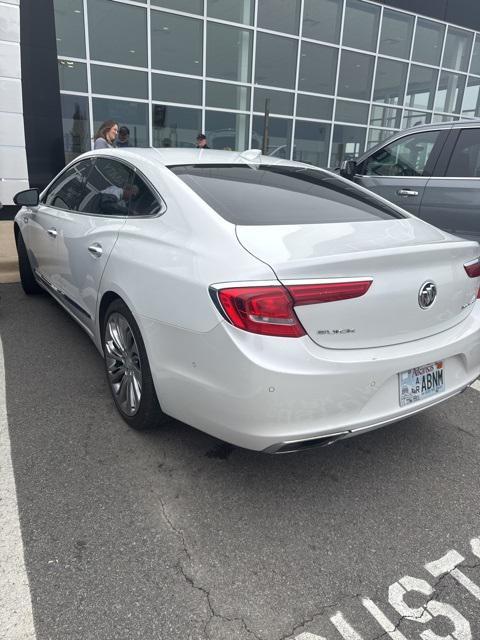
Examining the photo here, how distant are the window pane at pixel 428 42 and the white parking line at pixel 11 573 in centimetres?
1722

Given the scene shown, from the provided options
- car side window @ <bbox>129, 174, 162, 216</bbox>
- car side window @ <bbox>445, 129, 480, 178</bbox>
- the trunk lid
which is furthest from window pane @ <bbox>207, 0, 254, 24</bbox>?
the trunk lid

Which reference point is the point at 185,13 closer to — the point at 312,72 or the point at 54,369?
the point at 312,72

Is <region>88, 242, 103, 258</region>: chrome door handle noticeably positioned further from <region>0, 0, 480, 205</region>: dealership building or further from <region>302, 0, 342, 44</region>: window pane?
<region>302, 0, 342, 44</region>: window pane

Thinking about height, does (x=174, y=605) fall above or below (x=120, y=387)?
below

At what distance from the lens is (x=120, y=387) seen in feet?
9.91

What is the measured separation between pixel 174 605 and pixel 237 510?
1.90 feet

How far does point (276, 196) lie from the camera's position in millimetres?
2783

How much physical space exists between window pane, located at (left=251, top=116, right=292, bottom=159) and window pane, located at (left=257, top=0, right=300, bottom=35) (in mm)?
2275

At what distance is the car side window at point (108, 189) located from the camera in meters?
3.12

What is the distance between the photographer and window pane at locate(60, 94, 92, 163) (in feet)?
36.5

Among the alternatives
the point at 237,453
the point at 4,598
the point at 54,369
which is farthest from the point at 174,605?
the point at 54,369

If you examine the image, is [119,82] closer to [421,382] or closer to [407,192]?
[407,192]

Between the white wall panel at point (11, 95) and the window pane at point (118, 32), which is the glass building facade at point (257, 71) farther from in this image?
the white wall panel at point (11, 95)

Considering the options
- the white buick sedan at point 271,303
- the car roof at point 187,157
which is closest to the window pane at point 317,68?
the car roof at point 187,157
